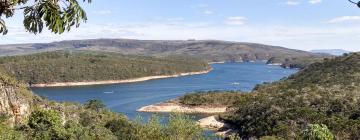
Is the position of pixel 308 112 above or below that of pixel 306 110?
below

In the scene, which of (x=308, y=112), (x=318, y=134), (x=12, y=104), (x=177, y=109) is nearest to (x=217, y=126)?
(x=308, y=112)

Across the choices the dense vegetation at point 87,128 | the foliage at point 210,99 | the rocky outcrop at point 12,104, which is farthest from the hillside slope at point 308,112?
the rocky outcrop at point 12,104

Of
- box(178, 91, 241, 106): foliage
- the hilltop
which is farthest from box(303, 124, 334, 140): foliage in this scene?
box(178, 91, 241, 106): foliage

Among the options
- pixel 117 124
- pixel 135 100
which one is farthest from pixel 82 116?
pixel 135 100

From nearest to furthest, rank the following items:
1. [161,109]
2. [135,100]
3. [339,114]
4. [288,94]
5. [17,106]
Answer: [17,106], [339,114], [288,94], [161,109], [135,100]

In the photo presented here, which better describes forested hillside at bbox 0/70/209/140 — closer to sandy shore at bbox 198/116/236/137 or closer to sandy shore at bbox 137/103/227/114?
sandy shore at bbox 198/116/236/137

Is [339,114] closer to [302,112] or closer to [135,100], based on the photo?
[302,112]

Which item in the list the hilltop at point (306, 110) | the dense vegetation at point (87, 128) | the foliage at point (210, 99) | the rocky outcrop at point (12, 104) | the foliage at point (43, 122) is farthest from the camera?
the foliage at point (210, 99)

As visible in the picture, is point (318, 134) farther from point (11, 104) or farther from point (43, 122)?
point (11, 104)

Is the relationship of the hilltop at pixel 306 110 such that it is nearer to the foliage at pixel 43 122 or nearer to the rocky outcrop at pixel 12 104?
the foliage at pixel 43 122
